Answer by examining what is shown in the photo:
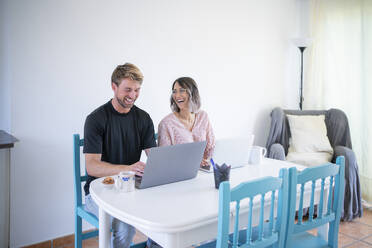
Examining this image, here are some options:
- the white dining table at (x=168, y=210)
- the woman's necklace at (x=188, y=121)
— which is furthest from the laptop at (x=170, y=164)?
the woman's necklace at (x=188, y=121)

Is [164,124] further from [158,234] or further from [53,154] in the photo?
[158,234]

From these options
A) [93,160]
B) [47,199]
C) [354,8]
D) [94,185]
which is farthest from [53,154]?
[354,8]

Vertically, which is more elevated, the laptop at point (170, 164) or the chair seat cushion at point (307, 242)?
the laptop at point (170, 164)

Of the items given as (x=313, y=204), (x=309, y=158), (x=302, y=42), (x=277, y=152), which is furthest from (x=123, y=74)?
(x=302, y=42)

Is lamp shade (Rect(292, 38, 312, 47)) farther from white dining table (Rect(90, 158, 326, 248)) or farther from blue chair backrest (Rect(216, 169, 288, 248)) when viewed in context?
blue chair backrest (Rect(216, 169, 288, 248))

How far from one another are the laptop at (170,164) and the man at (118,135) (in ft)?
0.86

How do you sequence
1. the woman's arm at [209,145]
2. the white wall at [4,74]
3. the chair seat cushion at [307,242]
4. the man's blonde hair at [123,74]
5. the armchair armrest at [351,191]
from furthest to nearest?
the armchair armrest at [351,191]
the woman's arm at [209,145]
the white wall at [4,74]
the man's blonde hair at [123,74]
the chair seat cushion at [307,242]

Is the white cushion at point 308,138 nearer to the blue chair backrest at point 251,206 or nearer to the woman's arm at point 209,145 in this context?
the woman's arm at point 209,145

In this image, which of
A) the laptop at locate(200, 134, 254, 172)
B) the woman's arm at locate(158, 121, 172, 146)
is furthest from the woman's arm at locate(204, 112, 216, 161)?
the laptop at locate(200, 134, 254, 172)

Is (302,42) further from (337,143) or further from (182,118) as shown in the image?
(182,118)

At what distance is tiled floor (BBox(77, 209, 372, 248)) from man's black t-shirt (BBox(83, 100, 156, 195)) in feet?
2.81

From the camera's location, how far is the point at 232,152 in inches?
78.6

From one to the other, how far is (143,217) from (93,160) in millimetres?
739

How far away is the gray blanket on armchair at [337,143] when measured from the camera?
10.2ft
